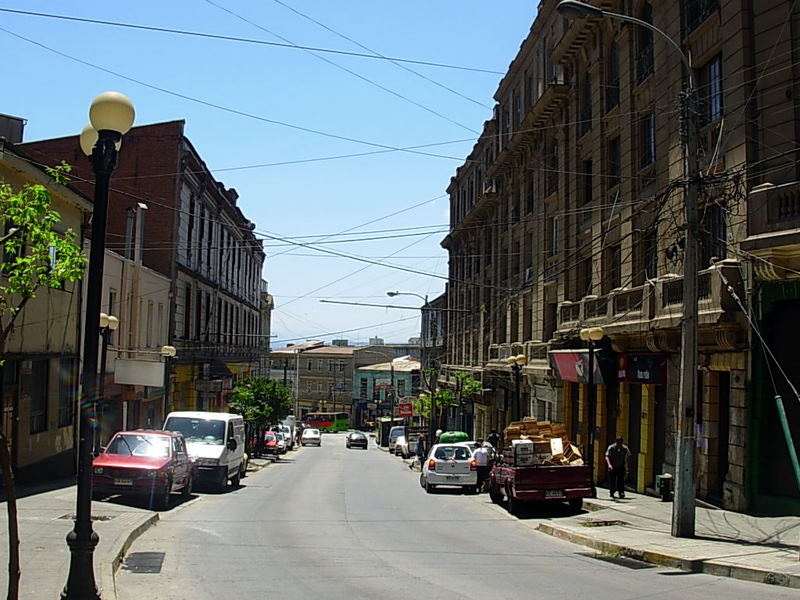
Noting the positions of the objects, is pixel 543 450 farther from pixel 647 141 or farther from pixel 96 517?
pixel 96 517

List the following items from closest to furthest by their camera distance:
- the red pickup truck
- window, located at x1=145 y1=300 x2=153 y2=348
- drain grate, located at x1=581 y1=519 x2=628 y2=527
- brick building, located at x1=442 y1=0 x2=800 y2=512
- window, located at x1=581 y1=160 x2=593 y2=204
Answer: brick building, located at x1=442 y1=0 x2=800 y2=512, drain grate, located at x1=581 y1=519 x2=628 y2=527, the red pickup truck, window, located at x1=581 y1=160 x2=593 y2=204, window, located at x1=145 y1=300 x2=153 y2=348

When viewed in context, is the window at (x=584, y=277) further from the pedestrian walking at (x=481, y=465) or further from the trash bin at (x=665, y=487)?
the trash bin at (x=665, y=487)

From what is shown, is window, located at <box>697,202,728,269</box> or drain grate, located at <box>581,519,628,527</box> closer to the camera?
drain grate, located at <box>581,519,628,527</box>

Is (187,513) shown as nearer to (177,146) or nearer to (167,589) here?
(167,589)

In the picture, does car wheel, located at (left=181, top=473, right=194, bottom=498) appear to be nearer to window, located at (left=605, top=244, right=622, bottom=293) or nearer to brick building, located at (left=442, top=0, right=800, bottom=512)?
brick building, located at (left=442, top=0, right=800, bottom=512)

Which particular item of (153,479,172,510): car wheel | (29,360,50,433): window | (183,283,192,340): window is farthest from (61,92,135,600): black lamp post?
(183,283,192,340): window

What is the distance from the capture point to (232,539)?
1530 centimetres

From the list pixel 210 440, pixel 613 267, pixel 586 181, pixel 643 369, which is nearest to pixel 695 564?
pixel 643 369

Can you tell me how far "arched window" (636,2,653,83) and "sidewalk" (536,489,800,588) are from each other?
1189cm

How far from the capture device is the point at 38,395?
2391 cm

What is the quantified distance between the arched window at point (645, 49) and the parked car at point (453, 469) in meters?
12.8

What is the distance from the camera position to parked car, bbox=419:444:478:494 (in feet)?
90.7

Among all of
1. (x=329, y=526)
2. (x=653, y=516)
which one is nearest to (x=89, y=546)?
(x=329, y=526)

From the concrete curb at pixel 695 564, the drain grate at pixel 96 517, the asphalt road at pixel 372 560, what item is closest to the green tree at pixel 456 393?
the asphalt road at pixel 372 560
